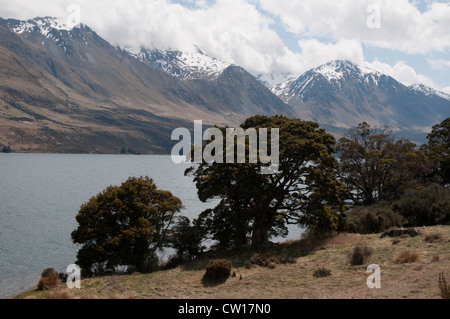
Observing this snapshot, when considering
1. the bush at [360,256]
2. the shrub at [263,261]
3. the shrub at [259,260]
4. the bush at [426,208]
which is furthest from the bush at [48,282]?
the bush at [426,208]

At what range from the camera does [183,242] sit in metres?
35.8

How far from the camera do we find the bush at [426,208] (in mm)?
36375

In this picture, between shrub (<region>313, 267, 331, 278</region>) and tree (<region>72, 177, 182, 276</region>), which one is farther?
tree (<region>72, 177, 182, 276</region>)

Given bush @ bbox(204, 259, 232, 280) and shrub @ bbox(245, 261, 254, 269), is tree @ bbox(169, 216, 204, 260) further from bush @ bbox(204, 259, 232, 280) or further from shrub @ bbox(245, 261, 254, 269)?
bush @ bbox(204, 259, 232, 280)

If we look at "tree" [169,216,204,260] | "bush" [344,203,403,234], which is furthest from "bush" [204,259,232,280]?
"bush" [344,203,403,234]

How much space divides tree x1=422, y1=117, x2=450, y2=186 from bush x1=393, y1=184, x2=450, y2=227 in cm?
1688

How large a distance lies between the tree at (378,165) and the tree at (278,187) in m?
18.0

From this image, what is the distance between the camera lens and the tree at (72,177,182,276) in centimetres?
3130

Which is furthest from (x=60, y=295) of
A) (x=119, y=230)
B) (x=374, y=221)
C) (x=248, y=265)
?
(x=374, y=221)

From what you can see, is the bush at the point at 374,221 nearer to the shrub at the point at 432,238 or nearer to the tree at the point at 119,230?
the shrub at the point at 432,238

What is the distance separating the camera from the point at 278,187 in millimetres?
34125
